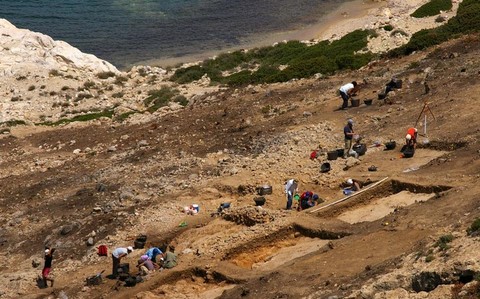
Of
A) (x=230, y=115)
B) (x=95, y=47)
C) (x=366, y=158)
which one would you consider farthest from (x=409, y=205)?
(x=95, y=47)

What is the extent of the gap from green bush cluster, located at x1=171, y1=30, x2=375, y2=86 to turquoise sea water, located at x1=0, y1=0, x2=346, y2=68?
9.29m

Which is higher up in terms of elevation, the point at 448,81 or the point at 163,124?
the point at 448,81

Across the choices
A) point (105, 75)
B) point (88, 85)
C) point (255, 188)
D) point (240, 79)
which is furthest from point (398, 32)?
point (255, 188)

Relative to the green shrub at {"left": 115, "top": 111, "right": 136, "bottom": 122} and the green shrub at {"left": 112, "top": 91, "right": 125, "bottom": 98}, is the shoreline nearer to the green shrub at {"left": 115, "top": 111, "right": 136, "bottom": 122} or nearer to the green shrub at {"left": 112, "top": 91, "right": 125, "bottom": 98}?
the green shrub at {"left": 112, "top": 91, "right": 125, "bottom": 98}

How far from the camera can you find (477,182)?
22250 mm

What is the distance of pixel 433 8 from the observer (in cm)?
5197

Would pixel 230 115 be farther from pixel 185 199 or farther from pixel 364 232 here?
pixel 364 232

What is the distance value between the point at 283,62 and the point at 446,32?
9.77 metres

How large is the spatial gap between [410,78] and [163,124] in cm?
1075

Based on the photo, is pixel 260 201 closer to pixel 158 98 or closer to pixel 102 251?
pixel 102 251

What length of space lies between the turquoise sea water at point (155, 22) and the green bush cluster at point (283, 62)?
929 centimetres

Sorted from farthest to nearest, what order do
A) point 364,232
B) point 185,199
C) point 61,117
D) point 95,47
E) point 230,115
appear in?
point 95,47
point 61,117
point 230,115
point 185,199
point 364,232

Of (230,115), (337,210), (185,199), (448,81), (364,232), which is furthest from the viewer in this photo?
(230,115)

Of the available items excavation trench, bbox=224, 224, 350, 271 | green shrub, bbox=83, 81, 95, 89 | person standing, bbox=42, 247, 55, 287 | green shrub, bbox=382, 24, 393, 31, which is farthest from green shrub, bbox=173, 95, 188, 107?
excavation trench, bbox=224, 224, 350, 271
